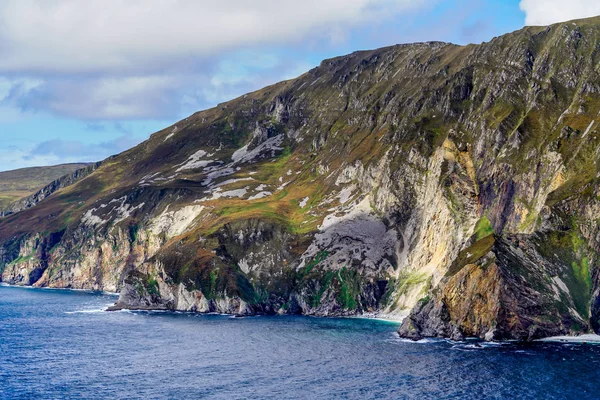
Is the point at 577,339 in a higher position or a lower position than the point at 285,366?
higher

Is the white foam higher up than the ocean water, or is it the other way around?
the white foam

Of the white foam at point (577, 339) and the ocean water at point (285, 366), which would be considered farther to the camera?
the white foam at point (577, 339)

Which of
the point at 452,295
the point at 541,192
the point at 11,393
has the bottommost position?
the point at 11,393

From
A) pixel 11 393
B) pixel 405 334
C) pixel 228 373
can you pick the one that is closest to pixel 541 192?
pixel 405 334

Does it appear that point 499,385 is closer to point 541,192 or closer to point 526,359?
point 526,359

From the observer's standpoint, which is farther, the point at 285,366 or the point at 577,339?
the point at 577,339

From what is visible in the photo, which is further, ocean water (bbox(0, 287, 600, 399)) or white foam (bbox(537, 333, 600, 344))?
white foam (bbox(537, 333, 600, 344))

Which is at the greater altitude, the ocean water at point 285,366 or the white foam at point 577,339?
the white foam at point 577,339

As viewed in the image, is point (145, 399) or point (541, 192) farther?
point (541, 192)
